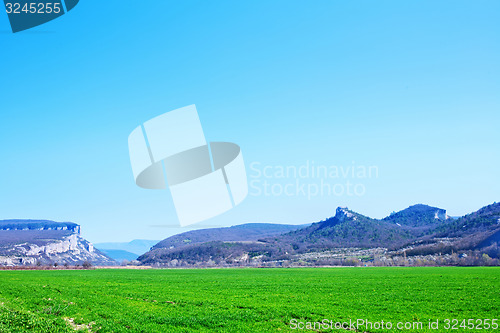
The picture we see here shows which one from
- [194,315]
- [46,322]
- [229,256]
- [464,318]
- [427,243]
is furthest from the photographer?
[229,256]

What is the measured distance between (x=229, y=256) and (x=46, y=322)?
166 metres

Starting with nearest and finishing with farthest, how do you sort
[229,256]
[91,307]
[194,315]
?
[194,315], [91,307], [229,256]

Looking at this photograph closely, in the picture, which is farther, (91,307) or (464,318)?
(91,307)

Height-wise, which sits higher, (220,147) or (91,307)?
(220,147)

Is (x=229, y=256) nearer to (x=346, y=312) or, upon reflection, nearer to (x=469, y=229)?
(x=469, y=229)

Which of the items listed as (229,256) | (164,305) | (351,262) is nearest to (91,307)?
(164,305)

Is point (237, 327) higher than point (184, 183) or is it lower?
lower

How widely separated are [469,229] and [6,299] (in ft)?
589

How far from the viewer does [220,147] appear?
32.6 meters

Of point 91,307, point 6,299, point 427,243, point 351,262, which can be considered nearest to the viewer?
point 91,307

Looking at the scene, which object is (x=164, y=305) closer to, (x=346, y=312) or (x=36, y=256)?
(x=346, y=312)

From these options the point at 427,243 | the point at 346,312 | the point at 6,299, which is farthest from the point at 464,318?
the point at 427,243

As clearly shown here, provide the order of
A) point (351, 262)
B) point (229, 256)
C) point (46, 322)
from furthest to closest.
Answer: point (229, 256)
point (351, 262)
point (46, 322)

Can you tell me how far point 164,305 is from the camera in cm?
2864
